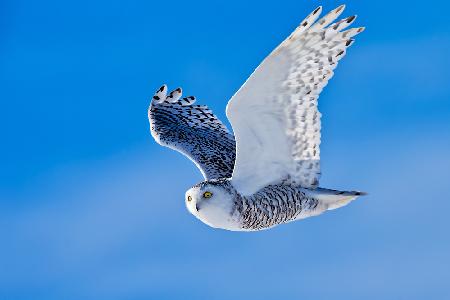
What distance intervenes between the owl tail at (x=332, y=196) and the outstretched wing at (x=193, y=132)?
64.3 inches

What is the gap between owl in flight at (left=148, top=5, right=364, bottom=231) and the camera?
36.6 ft

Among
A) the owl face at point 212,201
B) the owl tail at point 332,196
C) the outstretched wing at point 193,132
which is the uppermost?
the outstretched wing at point 193,132

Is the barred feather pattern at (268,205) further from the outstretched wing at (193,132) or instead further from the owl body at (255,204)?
the outstretched wing at (193,132)

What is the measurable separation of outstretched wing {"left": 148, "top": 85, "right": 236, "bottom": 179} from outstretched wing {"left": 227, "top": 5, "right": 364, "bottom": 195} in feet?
4.54

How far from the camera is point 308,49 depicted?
11.2 m

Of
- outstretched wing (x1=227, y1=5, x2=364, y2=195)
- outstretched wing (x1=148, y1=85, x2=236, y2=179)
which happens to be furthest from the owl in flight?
outstretched wing (x1=148, y1=85, x2=236, y2=179)

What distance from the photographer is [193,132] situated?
15273 mm

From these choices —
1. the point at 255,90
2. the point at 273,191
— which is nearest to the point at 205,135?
the point at 273,191

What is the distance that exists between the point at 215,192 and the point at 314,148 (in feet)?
5.03

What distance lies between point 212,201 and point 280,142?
123cm

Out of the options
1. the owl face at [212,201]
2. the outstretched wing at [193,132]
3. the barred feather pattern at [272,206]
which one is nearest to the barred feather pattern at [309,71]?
the barred feather pattern at [272,206]

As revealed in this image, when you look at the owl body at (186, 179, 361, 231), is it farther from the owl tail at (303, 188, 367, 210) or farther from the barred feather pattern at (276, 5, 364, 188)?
the barred feather pattern at (276, 5, 364, 188)

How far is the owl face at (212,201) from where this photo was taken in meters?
12.0

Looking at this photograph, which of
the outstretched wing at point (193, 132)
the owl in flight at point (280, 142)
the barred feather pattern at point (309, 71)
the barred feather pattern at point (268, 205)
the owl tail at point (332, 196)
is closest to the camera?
the barred feather pattern at point (309, 71)
